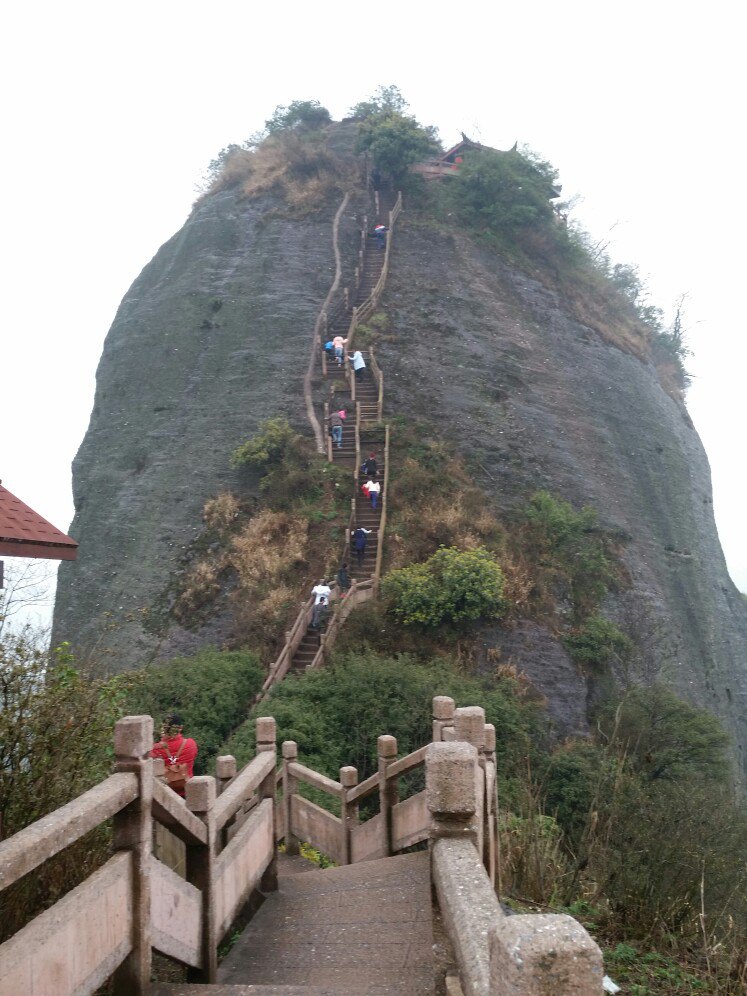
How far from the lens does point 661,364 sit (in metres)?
43.7

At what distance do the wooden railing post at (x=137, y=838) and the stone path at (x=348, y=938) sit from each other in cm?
69

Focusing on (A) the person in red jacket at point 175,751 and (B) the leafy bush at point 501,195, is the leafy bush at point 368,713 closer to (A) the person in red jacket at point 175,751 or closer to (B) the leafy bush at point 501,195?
(A) the person in red jacket at point 175,751

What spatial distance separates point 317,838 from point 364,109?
46.0 metres

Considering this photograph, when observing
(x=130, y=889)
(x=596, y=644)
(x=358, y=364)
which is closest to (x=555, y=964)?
(x=130, y=889)

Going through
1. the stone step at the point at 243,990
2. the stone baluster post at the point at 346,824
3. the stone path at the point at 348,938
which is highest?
the stone step at the point at 243,990

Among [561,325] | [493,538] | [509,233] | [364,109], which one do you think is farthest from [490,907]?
[364,109]

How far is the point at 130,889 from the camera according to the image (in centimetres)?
430

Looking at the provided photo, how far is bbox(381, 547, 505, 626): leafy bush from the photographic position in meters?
20.4

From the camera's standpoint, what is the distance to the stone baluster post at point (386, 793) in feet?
26.3

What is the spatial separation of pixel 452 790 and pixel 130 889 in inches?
76.0

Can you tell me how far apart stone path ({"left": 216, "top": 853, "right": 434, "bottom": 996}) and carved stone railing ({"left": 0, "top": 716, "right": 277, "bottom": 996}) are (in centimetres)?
34

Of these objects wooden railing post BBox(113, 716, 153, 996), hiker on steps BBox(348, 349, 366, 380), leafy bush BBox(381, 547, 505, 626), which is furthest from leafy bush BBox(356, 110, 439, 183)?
wooden railing post BBox(113, 716, 153, 996)

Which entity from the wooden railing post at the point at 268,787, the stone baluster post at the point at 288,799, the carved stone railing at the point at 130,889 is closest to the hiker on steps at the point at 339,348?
the stone baluster post at the point at 288,799

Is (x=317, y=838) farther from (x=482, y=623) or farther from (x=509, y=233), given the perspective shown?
(x=509, y=233)
